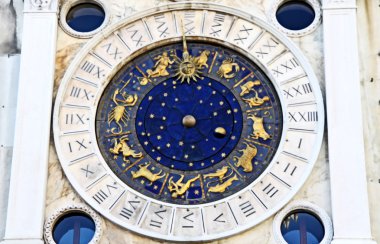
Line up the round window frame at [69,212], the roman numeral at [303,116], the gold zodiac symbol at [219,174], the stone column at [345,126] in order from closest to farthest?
1. the stone column at [345,126]
2. the round window frame at [69,212]
3. the gold zodiac symbol at [219,174]
4. the roman numeral at [303,116]

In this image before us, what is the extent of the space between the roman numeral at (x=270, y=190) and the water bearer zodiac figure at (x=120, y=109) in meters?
2.06

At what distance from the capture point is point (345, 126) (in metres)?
16.9

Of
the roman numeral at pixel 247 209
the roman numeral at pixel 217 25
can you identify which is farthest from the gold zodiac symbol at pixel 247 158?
the roman numeral at pixel 217 25

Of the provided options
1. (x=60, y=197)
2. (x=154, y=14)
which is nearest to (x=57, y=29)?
(x=154, y=14)

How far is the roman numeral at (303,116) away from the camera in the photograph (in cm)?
1711

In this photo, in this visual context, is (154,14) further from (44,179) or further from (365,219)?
(365,219)

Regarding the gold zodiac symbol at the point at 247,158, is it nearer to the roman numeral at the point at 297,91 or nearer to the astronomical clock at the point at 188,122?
the astronomical clock at the point at 188,122

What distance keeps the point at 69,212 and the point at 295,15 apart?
13.4 ft

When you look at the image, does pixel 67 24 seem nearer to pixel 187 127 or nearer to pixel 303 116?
pixel 187 127

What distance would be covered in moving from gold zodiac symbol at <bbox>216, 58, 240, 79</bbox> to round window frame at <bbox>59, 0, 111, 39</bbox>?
5.46ft

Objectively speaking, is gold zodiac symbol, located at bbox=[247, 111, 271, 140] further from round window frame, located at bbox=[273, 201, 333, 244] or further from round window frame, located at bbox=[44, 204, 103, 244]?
round window frame, located at bbox=[44, 204, 103, 244]

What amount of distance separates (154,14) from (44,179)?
111 inches

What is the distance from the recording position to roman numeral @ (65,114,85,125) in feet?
56.9

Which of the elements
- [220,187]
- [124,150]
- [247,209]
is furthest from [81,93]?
[247,209]
